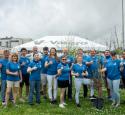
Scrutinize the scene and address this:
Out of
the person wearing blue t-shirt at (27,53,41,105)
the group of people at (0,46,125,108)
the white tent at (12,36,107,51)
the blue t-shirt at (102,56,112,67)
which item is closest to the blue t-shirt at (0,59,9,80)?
the group of people at (0,46,125,108)

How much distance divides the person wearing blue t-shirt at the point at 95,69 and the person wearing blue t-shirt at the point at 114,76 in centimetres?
38

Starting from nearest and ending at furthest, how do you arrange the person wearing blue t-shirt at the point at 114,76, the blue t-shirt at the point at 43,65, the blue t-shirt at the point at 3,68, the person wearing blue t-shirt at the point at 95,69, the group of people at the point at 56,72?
the group of people at the point at 56,72, the blue t-shirt at the point at 3,68, the person wearing blue t-shirt at the point at 114,76, the person wearing blue t-shirt at the point at 95,69, the blue t-shirt at the point at 43,65

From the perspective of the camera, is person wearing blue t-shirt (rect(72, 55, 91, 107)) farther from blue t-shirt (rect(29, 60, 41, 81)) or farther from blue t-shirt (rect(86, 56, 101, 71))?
blue t-shirt (rect(29, 60, 41, 81))

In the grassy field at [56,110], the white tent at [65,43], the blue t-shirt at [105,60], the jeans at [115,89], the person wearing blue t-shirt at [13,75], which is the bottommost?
the grassy field at [56,110]

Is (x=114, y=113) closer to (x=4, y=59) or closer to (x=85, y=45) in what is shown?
(x=4, y=59)

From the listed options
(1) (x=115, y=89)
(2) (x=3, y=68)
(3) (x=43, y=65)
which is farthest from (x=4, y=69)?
(1) (x=115, y=89)

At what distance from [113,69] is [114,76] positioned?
0.89ft

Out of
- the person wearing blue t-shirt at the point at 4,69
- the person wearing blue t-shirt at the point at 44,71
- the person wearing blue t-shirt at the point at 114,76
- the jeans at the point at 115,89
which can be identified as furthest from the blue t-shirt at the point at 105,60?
the person wearing blue t-shirt at the point at 4,69

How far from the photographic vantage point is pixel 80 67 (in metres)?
13.2

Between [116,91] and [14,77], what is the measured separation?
12.4 feet

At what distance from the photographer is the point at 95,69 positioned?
1393cm

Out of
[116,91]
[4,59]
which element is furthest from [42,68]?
[116,91]

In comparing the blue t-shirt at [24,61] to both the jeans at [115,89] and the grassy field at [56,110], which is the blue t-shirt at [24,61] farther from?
the jeans at [115,89]

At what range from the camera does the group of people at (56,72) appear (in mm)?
13016
